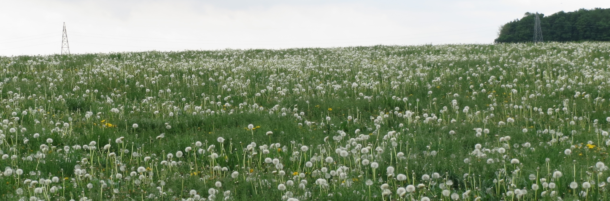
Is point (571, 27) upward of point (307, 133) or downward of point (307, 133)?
upward

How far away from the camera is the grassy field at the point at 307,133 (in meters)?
5.18

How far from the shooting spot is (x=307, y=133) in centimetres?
780

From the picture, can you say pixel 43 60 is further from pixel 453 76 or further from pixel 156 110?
pixel 453 76

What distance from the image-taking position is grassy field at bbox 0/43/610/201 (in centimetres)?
518

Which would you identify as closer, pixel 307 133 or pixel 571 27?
pixel 307 133

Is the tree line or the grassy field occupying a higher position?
the tree line

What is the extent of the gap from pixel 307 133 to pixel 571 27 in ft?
270

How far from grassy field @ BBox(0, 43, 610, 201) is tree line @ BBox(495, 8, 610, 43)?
2694 inches

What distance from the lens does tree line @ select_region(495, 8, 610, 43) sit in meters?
74.9

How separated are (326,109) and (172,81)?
16.8 feet

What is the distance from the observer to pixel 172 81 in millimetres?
13219

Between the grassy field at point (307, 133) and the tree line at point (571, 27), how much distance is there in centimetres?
6842

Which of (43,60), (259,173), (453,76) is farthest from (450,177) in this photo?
(43,60)

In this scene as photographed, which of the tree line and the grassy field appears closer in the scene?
the grassy field
